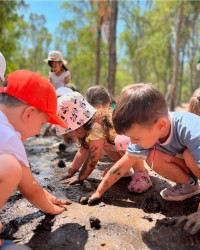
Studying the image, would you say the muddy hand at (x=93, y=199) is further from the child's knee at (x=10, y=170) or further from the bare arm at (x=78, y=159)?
the child's knee at (x=10, y=170)

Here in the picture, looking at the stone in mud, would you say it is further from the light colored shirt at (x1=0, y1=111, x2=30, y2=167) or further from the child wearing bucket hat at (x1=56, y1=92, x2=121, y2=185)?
the child wearing bucket hat at (x1=56, y1=92, x2=121, y2=185)

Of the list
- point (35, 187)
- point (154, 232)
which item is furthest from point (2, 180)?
point (154, 232)

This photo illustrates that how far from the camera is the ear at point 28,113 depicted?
167 centimetres

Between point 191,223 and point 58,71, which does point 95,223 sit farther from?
point 58,71

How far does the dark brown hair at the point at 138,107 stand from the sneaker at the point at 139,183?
787mm

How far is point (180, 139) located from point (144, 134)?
0.29 meters

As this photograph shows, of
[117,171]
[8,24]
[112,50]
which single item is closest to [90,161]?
[117,171]

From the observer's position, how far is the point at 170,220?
1.86 m

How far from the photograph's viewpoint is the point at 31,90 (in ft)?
5.45

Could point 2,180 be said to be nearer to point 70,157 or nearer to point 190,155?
point 190,155

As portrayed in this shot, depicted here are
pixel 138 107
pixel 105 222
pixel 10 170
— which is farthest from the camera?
pixel 105 222

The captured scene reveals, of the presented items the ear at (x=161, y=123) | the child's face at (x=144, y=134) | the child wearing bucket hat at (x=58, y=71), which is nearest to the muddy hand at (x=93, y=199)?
the child's face at (x=144, y=134)

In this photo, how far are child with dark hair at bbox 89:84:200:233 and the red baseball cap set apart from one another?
0.40 metres

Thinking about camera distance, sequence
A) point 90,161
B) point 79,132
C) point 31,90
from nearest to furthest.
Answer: point 31,90, point 90,161, point 79,132
